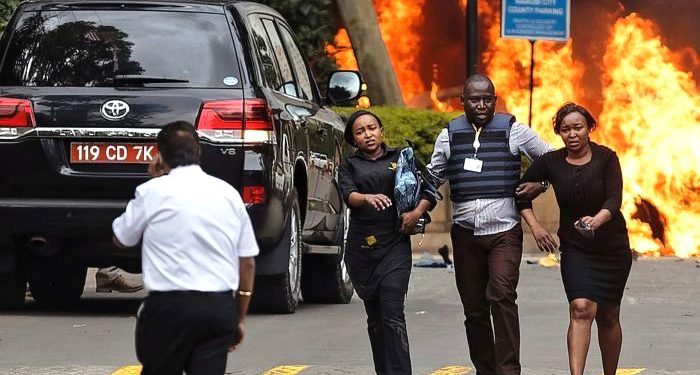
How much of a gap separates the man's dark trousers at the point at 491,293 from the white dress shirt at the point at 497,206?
0.04 meters

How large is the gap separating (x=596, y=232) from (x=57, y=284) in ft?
17.9

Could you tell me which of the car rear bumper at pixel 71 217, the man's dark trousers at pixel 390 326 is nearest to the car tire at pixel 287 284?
the car rear bumper at pixel 71 217

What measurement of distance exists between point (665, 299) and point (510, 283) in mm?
5278

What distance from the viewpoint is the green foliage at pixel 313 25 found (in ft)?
70.9

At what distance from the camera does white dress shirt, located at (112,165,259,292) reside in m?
6.69

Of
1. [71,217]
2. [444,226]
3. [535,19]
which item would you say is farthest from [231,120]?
[535,19]

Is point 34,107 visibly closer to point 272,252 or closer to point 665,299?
point 272,252

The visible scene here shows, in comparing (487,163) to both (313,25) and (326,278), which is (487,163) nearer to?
(326,278)

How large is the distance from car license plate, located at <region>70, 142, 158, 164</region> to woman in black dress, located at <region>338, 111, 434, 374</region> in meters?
2.41

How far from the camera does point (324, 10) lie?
22219 millimetres

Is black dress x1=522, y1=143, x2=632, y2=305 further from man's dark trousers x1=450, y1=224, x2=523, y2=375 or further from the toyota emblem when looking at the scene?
the toyota emblem

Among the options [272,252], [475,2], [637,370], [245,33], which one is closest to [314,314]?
[272,252]

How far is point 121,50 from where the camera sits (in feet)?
40.1

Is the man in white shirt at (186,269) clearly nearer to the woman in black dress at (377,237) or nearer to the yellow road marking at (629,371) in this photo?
the woman in black dress at (377,237)
